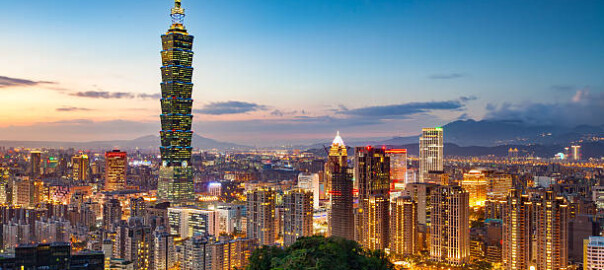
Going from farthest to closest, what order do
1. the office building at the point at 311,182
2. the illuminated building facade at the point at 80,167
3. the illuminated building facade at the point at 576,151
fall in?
the illuminated building facade at the point at 80,167 < the office building at the point at 311,182 < the illuminated building facade at the point at 576,151

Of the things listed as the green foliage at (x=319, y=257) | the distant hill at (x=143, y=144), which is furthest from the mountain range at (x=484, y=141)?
the green foliage at (x=319, y=257)

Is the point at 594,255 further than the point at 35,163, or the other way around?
the point at 35,163

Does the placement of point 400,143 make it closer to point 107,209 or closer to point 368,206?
point 368,206

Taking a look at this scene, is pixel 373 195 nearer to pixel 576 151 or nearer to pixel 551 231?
pixel 551 231

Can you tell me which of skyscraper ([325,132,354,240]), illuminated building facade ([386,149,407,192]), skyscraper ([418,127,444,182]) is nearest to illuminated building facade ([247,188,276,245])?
skyscraper ([325,132,354,240])

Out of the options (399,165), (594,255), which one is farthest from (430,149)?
(594,255)

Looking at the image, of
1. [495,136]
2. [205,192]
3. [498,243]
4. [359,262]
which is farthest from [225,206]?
[359,262]

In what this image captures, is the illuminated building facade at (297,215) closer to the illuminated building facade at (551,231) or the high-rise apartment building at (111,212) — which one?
the high-rise apartment building at (111,212)
